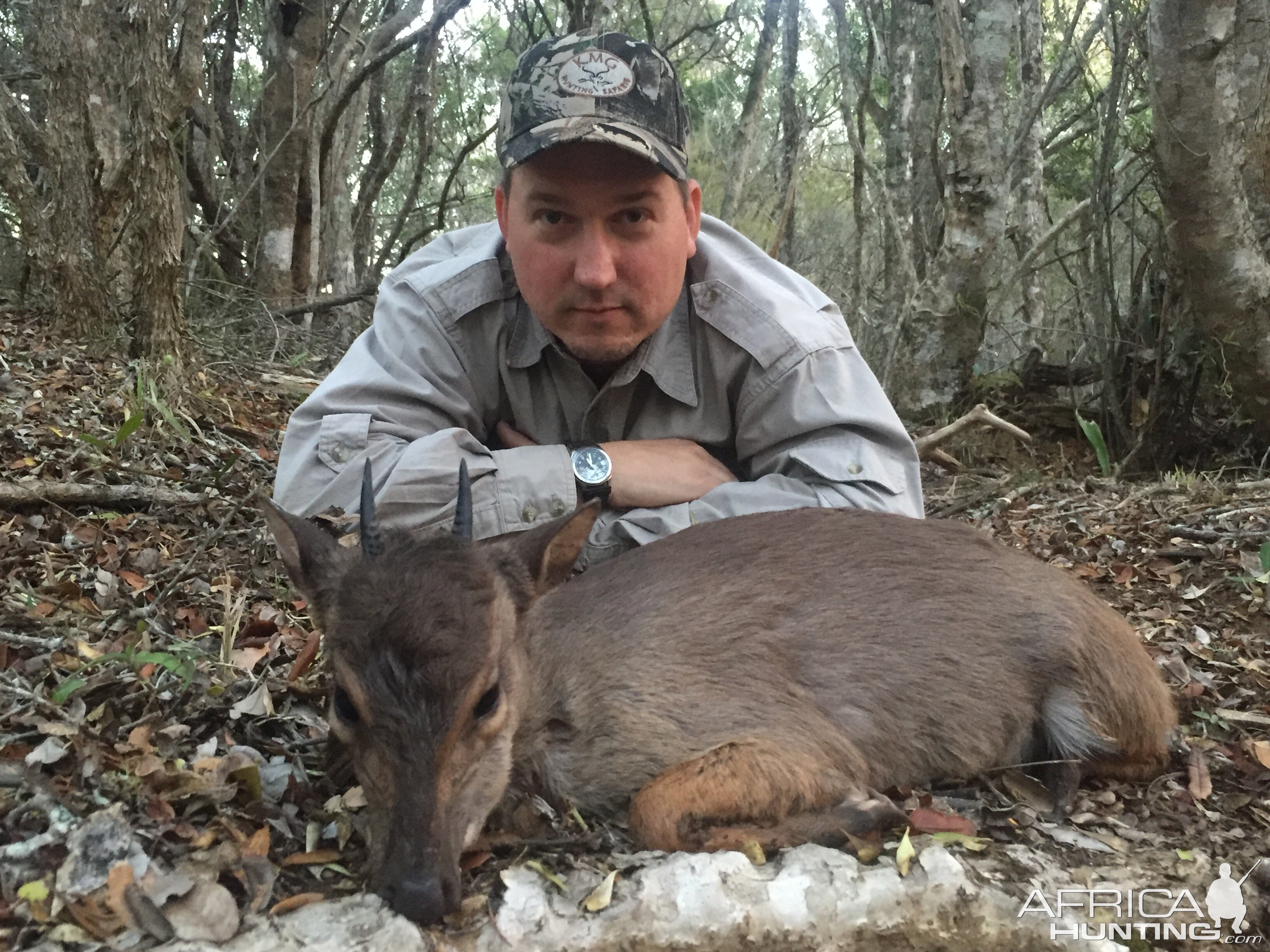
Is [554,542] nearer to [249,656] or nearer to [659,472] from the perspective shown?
[659,472]

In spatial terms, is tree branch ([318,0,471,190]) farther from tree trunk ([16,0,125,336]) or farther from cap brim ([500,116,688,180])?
cap brim ([500,116,688,180])

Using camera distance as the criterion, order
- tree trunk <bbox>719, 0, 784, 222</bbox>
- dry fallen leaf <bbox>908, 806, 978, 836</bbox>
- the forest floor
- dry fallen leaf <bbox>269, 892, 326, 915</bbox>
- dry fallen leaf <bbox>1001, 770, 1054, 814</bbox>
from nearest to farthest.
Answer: dry fallen leaf <bbox>269, 892, 326, 915</bbox>, the forest floor, dry fallen leaf <bbox>908, 806, 978, 836</bbox>, dry fallen leaf <bbox>1001, 770, 1054, 814</bbox>, tree trunk <bbox>719, 0, 784, 222</bbox>

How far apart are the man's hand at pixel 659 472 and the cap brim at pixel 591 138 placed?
44.4 inches

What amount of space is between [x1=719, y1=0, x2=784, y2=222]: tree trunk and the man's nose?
12675mm

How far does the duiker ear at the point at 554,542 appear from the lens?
3.26 m

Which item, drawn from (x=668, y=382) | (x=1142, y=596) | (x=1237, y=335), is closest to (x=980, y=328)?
(x=1237, y=335)

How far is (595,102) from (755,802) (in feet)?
8.80

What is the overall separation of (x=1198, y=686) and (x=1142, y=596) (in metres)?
1.01

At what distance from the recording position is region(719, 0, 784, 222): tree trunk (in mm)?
15773

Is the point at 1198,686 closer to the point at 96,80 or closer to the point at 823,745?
the point at 823,745

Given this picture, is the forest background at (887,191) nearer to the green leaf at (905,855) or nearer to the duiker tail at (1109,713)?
the duiker tail at (1109,713)

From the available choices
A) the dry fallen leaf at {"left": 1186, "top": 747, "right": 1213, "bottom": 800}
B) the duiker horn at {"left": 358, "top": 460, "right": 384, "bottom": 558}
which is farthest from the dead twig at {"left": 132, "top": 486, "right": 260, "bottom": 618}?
the dry fallen leaf at {"left": 1186, "top": 747, "right": 1213, "bottom": 800}

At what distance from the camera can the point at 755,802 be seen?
3152 millimetres

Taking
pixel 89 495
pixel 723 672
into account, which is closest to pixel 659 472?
pixel 723 672
